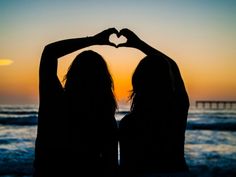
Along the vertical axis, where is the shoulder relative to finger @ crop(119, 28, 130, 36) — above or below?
below

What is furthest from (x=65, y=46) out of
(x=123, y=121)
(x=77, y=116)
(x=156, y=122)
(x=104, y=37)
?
(x=156, y=122)

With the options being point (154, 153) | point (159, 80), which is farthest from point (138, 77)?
point (154, 153)

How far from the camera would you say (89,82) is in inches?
84.4

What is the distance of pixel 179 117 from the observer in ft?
7.13

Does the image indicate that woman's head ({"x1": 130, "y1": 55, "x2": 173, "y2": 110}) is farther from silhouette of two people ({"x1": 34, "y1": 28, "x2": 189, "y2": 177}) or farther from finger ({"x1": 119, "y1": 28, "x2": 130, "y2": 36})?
finger ({"x1": 119, "y1": 28, "x2": 130, "y2": 36})

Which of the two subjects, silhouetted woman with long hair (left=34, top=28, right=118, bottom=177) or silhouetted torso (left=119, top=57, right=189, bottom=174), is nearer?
silhouetted woman with long hair (left=34, top=28, right=118, bottom=177)

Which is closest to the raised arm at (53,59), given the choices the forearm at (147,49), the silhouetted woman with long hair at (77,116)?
the silhouetted woman with long hair at (77,116)

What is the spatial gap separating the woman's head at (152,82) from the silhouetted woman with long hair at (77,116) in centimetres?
20

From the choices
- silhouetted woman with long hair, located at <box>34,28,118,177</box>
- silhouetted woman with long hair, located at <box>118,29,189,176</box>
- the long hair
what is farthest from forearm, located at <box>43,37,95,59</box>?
silhouetted woman with long hair, located at <box>118,29,189,176</box>

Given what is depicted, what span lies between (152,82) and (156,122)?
0.28 meters

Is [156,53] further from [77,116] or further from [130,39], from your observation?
[77,116]

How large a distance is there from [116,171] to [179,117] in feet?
1.95

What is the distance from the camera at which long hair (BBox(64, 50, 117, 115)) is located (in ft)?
6.98

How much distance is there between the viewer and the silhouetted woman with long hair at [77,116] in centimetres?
192
